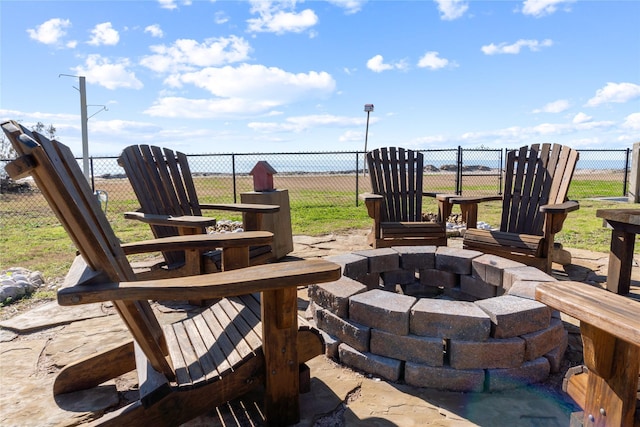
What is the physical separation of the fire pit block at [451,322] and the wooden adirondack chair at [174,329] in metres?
0.60

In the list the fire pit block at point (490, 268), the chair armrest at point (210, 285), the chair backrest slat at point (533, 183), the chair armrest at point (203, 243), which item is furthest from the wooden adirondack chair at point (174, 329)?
the chair backrest slat at point (533, 183)

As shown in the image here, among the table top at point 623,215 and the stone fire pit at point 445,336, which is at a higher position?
the table top at point 623,215

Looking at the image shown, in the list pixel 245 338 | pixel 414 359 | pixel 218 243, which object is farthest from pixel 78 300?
pixel 414 359

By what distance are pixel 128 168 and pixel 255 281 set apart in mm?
2429

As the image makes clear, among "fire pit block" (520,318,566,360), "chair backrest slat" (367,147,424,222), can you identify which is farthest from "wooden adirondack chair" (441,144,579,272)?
"fire pit block" (520,318,566,360)

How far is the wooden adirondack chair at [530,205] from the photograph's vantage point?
11.2 ft

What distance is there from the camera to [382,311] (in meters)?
2.17

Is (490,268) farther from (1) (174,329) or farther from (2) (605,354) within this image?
(1) (174,329)

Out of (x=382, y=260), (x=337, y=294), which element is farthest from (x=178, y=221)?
(x=382, y=260)

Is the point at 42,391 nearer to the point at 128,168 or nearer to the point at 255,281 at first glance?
the point at 255,281

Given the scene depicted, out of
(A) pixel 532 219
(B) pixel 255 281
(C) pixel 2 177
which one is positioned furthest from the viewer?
(C) pixel 2 177

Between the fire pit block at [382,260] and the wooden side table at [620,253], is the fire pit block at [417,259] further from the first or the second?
the wooden side table at [620,253]

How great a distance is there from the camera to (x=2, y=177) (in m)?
11.3

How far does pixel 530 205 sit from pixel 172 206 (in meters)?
3.46
